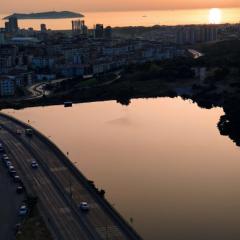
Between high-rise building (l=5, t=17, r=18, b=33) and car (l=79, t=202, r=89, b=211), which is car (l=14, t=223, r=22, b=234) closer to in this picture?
car (l=79, t=202, r=89, b=211)

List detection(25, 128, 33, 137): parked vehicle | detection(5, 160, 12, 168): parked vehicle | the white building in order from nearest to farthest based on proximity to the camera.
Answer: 1. detection(5, 160, 12, 168): parked vehicle
2. detection(25, 128, 33, 137): parked vehicle
3. the white building

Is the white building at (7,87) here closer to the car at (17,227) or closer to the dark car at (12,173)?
the dark car at (12,173)

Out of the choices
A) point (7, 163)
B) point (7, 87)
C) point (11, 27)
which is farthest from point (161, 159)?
point (11, 27)

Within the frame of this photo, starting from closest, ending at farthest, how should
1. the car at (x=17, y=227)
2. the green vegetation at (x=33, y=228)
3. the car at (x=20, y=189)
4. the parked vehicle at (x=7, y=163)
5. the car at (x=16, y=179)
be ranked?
the green vegetation at (x=33, y=228)
the car at (x=17, y=227)
the car at (x=20, y=189)
the car at (x=16, y=179)
the parked vehicle at (x=7, y=163)

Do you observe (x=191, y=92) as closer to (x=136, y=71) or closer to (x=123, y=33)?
(x=136, y=71)

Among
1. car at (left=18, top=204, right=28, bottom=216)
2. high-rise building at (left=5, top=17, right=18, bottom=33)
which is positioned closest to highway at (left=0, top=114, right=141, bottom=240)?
car at (left=18, top=204, right=28, bottom=216)

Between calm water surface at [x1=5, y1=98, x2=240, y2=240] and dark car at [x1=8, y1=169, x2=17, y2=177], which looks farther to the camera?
dark car at [x1=8, y1=169, x2=17, y2=177]

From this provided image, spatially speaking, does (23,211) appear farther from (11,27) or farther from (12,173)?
(11,27)

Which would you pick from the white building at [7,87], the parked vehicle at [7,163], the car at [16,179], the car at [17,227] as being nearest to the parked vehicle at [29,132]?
the parked vehicle at [7,163]
